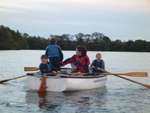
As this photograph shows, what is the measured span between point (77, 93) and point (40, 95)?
1.56 metres

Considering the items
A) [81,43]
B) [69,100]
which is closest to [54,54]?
[69,100]

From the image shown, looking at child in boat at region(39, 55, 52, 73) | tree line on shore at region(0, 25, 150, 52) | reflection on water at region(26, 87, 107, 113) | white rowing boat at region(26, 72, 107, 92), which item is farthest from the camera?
tree line on shore at region(0, 25, 150, 52)

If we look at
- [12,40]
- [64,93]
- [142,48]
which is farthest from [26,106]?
[12,40]

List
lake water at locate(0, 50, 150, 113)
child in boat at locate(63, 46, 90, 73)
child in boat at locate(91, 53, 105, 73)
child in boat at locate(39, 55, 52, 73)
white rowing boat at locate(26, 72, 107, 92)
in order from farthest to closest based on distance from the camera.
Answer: child in boat at locate(91, 53, 105, 73) < child in boat at locate(63, 46, 90, 73) < child in boat at locate(39, 55, 52, 73) < white rowing boat at locate(26, 72, 107, 92) < lake water at locate(0, 50, 150, 113)

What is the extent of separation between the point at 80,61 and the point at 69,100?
10.0 feet

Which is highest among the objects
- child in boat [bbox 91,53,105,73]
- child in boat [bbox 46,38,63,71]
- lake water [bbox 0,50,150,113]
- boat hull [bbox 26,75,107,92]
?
child in boat [bbox 46,38,63,71]

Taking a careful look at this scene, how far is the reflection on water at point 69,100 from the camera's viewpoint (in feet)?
50.9

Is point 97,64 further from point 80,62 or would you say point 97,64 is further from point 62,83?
point 62,83

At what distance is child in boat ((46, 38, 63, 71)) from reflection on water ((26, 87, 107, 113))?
163cm

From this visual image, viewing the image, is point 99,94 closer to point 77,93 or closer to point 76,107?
point 77,93

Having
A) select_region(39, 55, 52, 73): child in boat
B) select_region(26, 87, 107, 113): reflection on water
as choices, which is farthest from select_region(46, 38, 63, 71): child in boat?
select_region(26, 87, 107, 113): reflection on water

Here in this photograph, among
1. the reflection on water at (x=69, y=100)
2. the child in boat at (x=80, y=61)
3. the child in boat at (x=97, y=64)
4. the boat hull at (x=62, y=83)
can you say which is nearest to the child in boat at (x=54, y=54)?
the child in boat at (x=80, y=61)

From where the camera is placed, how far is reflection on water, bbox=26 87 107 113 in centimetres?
1550

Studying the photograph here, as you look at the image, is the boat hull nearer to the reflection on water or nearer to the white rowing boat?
the white rowing boat
